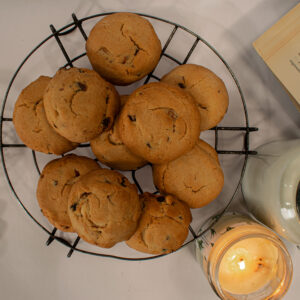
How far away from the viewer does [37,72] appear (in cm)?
77

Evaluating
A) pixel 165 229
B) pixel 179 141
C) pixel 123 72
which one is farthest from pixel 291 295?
pixel 123 72

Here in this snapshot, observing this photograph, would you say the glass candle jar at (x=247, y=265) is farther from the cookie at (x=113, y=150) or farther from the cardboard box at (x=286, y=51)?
the cardboard box at (x=286, y=51)

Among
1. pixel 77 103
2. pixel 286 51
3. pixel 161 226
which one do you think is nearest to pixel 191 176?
pixel 161 226

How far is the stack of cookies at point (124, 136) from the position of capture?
0.49 metres

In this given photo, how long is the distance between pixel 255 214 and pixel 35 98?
0.66 metres

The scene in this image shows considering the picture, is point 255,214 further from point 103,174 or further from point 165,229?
point 103,174

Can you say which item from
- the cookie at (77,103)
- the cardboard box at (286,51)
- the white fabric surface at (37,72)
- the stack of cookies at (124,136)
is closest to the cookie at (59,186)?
the stack of cookies at (124,136)

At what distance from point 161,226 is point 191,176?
0.13m

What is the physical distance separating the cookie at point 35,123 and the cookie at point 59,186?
5 centimetres

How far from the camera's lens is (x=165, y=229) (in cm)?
54

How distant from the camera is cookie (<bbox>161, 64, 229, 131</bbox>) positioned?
581mm

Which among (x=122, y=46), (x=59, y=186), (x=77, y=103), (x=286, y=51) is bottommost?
(x=59, y=186)

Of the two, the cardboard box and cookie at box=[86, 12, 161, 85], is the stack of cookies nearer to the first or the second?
cookie at box=[86, 12, 161, 85]

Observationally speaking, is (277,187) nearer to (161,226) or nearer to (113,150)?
(161,226)
